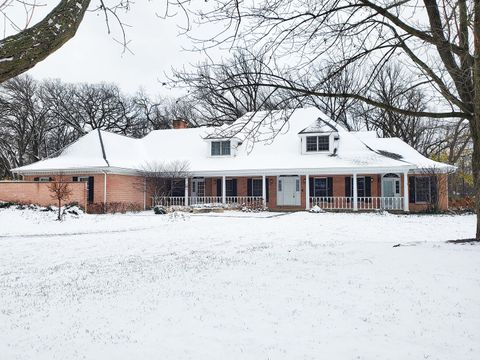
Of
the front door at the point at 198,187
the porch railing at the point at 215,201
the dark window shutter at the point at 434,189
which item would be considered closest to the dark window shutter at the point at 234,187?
the porch railing at the point at 215,201

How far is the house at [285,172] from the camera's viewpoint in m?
24.9

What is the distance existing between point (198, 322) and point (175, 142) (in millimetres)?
27577

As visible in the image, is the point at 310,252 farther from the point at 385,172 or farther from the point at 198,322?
the point at 385,172

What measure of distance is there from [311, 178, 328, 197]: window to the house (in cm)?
6

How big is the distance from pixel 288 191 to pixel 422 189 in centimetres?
787

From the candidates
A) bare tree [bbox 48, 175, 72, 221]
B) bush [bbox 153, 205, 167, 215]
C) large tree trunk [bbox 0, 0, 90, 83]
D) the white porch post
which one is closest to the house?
the white porch post

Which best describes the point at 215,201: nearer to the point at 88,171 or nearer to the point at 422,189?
the point at 88,171

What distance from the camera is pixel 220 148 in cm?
2894

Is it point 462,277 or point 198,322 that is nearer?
point 198,322

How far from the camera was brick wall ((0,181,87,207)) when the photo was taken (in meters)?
23.9

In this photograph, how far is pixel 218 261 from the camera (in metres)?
8.73

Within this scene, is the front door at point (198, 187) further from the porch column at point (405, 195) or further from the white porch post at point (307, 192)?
the porch column at point (405, 195)

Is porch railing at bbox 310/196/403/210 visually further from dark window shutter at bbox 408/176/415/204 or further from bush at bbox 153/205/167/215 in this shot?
bush at bbox 153/205/167/215

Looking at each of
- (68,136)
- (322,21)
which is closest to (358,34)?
(322,21)
